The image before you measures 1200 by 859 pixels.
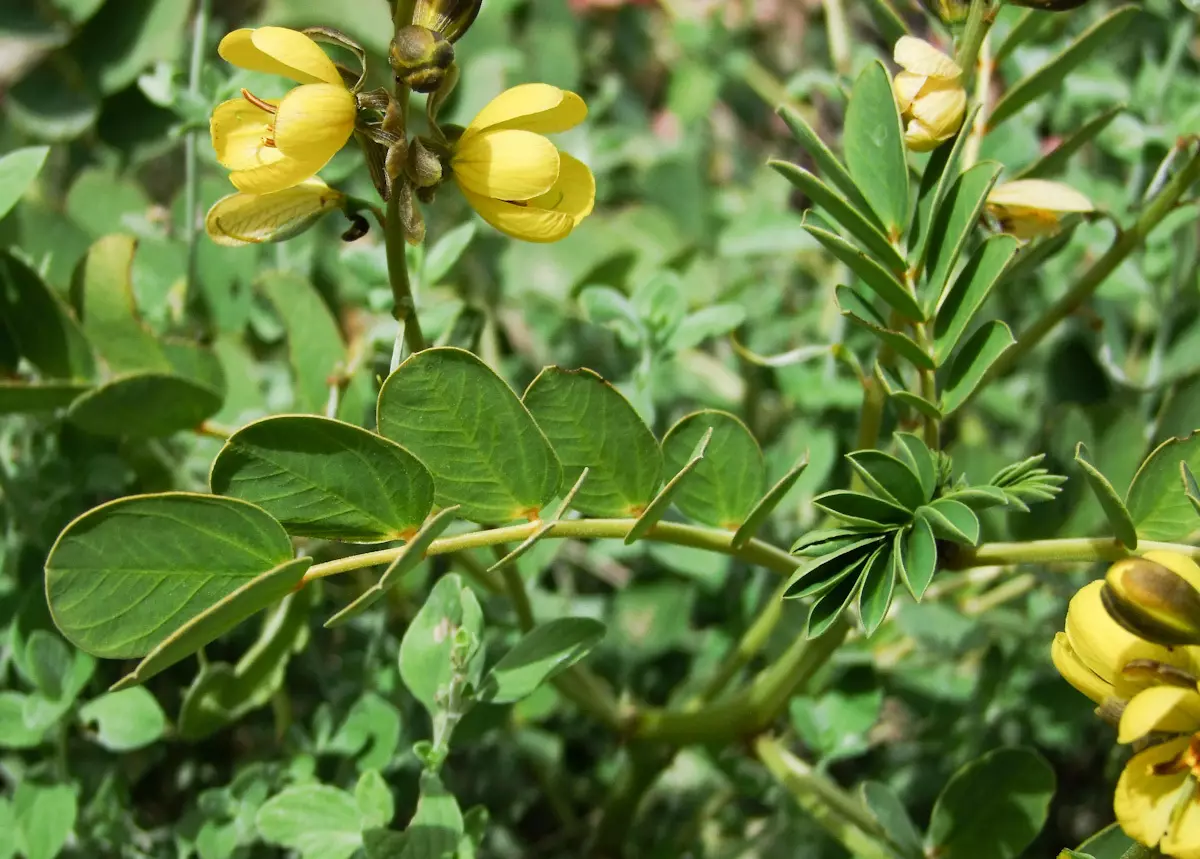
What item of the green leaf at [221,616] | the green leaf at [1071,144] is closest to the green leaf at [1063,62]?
the green leaf at [1071,144]

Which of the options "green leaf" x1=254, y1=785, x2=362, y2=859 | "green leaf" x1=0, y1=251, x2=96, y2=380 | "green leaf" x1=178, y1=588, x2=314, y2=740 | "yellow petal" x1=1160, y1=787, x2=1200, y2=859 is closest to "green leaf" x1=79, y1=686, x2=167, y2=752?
"green leaf" x1=178, y1=588, x2=314, y2=740

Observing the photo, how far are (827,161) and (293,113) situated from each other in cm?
33

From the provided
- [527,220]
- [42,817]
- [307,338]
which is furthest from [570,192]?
[42,817]

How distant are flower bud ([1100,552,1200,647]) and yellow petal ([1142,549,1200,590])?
0.03m

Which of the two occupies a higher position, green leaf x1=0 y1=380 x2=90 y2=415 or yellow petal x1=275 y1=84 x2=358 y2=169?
yellow petal x1=275 y1=84 x2=358 y2=169

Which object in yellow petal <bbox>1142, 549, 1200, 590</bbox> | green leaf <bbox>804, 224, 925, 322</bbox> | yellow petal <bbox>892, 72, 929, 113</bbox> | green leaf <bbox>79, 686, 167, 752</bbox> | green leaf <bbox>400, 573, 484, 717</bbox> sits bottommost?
green leaf <bbox>79, 686, 167, 752</bbox>

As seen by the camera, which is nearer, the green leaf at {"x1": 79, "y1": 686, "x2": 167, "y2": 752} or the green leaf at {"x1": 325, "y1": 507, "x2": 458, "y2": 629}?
the green leaf at {"x1": 325, "y1": 507, "x2": 458, "y2": 629}

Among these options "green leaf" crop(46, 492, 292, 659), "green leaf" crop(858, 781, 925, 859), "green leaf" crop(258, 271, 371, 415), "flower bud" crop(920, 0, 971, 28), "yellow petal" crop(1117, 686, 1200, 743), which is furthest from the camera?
"green leaf" crop(258, 271, 371, 415)

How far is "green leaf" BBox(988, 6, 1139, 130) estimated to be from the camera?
0.83 meters

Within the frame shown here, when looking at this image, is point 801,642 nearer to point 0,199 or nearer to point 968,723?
point 968,723

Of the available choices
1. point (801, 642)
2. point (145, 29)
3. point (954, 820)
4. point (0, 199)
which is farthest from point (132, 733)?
point (145, 29)

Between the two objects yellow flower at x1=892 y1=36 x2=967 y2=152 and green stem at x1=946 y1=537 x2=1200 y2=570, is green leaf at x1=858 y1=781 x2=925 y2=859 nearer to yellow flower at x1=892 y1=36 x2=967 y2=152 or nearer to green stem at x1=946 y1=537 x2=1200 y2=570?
green stem at x1=946 y1=537 x2=1200 y2=570

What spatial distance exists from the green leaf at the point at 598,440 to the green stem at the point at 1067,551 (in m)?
0.21

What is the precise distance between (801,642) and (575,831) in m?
0.44
